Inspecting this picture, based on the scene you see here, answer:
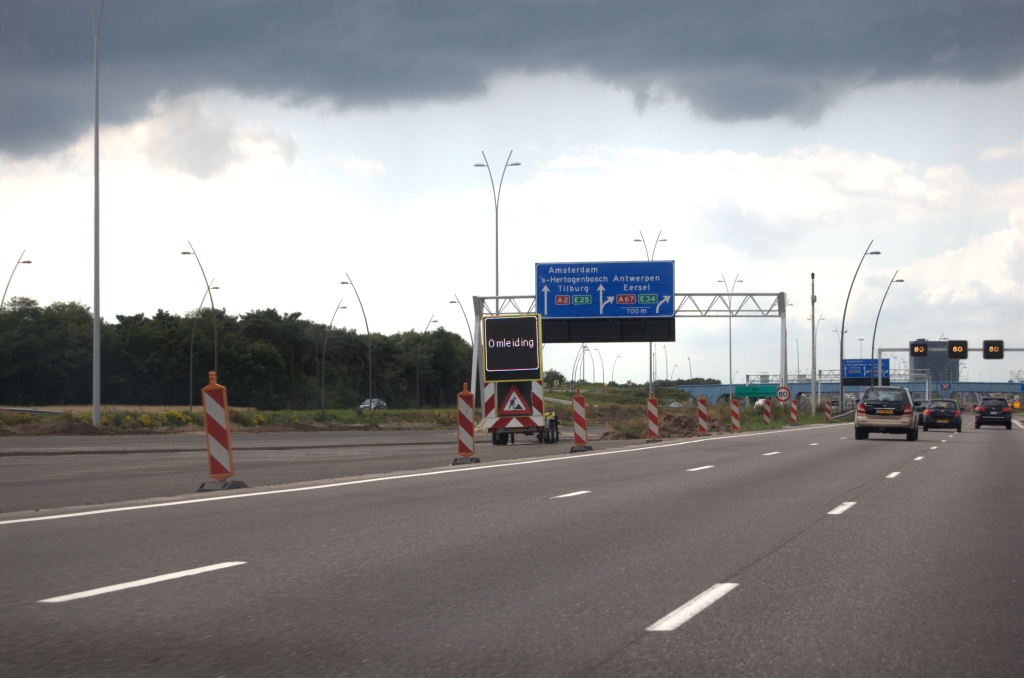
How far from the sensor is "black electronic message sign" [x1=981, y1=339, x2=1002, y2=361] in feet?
238

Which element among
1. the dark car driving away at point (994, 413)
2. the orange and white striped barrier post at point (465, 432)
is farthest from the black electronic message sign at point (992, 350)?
the orange and white striped barrier post at point (465, 432)

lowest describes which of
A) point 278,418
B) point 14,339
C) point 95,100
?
point 278,418

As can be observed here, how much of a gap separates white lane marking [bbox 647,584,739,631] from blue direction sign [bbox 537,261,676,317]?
44.0 meters

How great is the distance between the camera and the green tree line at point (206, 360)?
85250 mm

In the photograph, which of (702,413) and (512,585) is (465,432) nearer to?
(512,585)

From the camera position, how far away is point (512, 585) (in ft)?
24.0

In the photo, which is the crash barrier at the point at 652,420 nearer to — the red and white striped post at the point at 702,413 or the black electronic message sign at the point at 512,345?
the red and white striped post at the point at 702,413

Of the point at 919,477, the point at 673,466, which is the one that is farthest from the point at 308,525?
the point at 919,477

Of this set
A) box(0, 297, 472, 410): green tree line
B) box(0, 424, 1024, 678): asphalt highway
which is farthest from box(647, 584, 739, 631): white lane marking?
box(0, 297, 472, 410): green tree line

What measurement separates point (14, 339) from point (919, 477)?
8122 cm

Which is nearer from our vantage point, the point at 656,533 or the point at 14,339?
the point at 656,533

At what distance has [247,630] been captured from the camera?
19.2 feet

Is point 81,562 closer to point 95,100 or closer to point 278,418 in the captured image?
point 95,100

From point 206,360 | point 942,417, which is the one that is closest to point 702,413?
point 942,417
